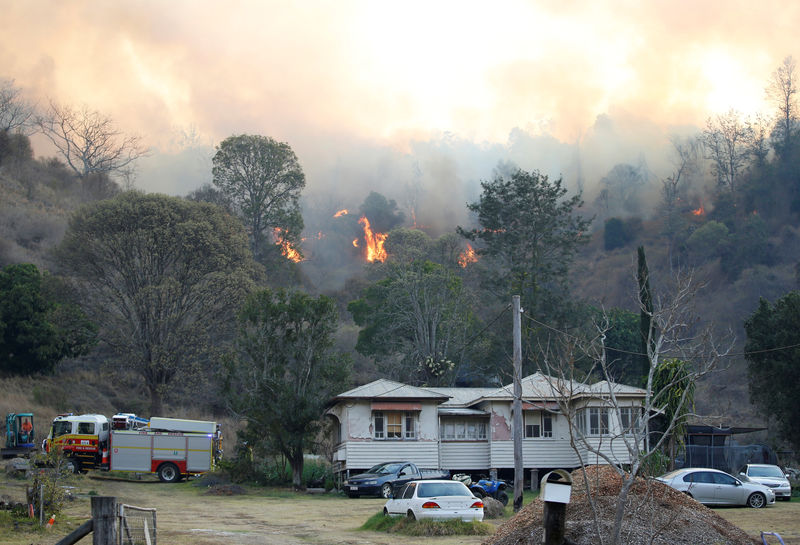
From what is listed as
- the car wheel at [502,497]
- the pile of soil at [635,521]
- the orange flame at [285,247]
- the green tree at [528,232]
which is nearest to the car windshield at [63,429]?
the car wheel at [502,497]

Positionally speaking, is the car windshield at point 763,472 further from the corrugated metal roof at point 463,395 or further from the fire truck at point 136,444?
the fire truck at point 136,444

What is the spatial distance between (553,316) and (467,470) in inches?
1023

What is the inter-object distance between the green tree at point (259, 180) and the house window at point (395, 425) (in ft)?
133

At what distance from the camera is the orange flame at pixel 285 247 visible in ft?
266

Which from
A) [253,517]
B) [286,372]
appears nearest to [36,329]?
[286,372]

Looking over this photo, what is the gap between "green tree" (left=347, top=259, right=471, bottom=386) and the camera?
199 ft

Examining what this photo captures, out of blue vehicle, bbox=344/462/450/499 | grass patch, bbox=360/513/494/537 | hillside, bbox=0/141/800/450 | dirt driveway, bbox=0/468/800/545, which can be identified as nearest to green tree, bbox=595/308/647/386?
hillside, bbox=0/141/800/450

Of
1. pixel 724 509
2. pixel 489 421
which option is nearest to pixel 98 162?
pixel 489 421

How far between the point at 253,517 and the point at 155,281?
32189mm

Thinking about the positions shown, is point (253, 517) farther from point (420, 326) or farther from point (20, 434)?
point (420, 326)

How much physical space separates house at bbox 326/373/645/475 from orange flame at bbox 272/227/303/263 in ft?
128

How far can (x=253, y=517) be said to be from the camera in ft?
87.2

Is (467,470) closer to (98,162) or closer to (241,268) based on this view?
(241,268)

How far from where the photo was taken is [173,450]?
139ft
